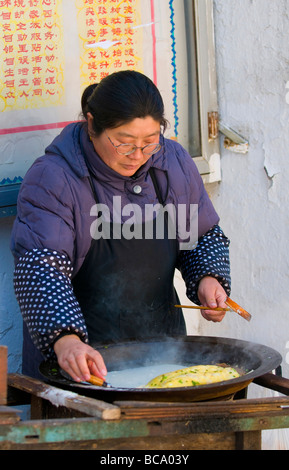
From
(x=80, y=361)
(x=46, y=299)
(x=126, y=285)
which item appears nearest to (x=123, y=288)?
(x=126, y=285)

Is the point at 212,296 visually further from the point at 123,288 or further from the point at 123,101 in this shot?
the point at 123,101

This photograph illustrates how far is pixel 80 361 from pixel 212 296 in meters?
0.81

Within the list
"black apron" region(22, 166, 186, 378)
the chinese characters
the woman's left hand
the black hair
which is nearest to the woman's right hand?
"black apron" region(22, 166, 186, 378)

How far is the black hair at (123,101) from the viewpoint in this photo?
2.50m

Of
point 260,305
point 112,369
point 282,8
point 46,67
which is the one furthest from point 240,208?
point 112,369

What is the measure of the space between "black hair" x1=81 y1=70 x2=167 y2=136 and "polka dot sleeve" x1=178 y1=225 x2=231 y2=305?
0.58 meters

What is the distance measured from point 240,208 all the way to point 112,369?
1700 mm

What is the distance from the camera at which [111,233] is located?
271 cm

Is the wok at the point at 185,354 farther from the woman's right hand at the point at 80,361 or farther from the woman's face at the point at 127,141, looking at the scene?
the woman's face at the point at 127,141

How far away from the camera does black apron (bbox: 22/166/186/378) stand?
2721 millimetres

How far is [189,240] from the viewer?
292 cm

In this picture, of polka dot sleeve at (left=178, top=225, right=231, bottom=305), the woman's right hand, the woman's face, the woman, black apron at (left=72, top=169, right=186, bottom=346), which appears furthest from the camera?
polka dot sleeve at (left=178, top=225, right=231, bottom=305)

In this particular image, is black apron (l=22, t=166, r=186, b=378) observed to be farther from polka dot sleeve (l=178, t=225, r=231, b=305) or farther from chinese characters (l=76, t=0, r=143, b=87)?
chinese characters (l=76, t=0, r=143, b=87)

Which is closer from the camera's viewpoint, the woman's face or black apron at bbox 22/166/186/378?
the woman's face
